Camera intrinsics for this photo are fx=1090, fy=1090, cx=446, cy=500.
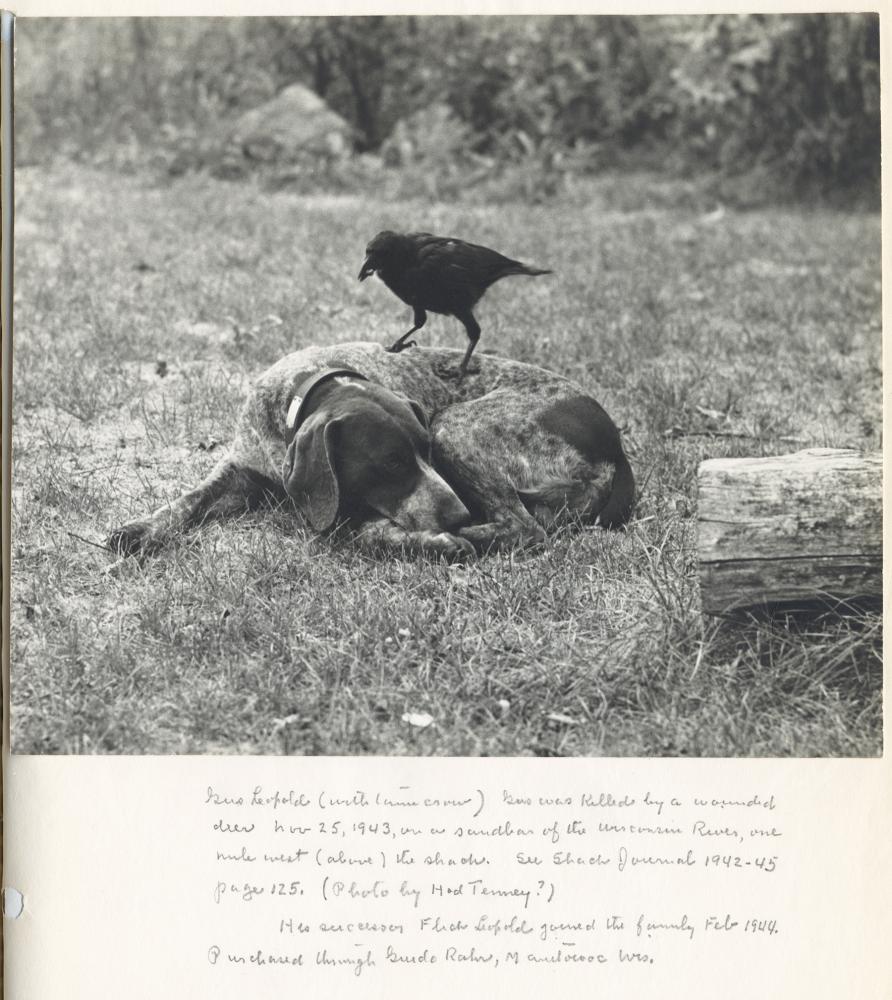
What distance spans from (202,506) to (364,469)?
841 mm

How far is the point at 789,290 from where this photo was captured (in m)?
7.88

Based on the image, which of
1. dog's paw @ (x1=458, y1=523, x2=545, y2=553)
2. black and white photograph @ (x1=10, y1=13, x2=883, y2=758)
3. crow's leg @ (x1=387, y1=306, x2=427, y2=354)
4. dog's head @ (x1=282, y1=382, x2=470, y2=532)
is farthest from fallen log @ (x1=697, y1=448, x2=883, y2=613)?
crow's leg @ (x1=387, y1=306, x2=427, y2=354)

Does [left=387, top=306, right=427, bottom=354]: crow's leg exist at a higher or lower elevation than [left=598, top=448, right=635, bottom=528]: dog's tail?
higher

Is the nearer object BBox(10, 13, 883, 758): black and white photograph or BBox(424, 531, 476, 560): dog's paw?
BBox(10, 13, 883, 758): black and white photograph

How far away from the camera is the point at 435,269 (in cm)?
497

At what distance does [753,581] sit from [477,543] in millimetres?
1297

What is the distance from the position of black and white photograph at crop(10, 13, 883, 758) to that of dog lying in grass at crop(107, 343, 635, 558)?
2cm

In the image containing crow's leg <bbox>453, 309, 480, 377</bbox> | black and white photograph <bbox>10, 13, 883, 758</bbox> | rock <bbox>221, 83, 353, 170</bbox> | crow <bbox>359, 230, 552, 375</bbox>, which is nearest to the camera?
black and white photograph <bbox>10, 13, 883, 758</bbox>

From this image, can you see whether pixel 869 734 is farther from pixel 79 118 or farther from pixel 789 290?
pixel 79 118

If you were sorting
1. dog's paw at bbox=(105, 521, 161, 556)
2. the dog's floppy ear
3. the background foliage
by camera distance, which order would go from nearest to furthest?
the dog's floppy ear < dog's paw at bbox=(105, 521, 161, 556) < the background foliage

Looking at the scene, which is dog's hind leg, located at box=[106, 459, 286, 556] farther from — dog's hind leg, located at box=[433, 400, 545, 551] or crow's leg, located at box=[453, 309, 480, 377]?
crow's leg, located at box=[453, 309, 480, 377]

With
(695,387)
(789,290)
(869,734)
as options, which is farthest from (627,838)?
(789,290)

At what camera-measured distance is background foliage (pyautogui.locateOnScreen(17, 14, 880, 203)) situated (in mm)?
8359

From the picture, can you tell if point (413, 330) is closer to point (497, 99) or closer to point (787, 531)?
point (787, 531)
